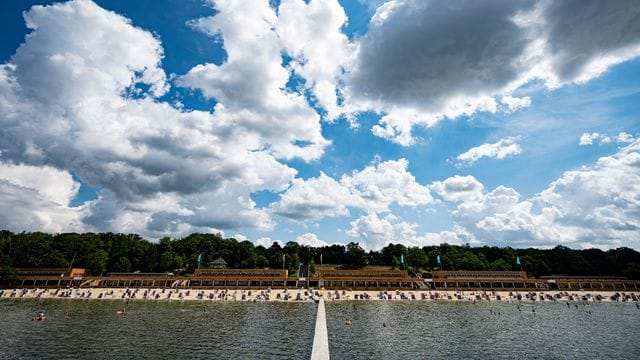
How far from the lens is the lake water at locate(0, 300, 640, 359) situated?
130 ft

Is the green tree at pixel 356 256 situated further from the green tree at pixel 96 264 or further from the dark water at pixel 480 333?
the green tree at pixel 96 264

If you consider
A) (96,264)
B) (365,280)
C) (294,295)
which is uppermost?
(96,264)

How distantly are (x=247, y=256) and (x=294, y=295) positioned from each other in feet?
198

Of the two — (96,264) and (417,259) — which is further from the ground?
(417,259)

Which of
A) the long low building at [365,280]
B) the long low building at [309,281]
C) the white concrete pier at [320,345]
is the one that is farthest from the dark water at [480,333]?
the long low building at [309,281]

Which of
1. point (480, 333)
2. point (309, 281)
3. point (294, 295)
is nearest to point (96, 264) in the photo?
point (294, 295)

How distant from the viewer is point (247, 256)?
156 metres

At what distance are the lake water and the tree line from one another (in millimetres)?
51634

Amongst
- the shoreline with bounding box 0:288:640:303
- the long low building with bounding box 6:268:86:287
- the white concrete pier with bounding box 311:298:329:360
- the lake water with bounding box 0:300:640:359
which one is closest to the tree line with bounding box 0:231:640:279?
the long low building with bounding box 6:268:86:287

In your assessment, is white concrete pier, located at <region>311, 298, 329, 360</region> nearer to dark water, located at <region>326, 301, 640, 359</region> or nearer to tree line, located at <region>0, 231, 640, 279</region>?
dark water, located at <region>326, 301, 640, 359</region>

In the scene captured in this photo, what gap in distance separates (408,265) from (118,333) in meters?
134

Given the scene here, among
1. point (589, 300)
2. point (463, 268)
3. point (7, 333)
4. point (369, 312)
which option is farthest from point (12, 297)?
point (589, 300)

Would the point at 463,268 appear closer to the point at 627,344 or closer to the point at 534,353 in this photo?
the point at 627,344

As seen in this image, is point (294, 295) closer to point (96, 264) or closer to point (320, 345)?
point (320, 345)
